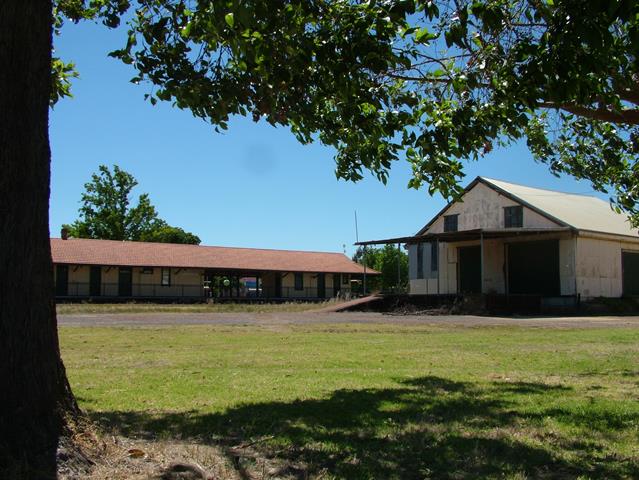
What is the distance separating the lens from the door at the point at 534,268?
33312 millimetres

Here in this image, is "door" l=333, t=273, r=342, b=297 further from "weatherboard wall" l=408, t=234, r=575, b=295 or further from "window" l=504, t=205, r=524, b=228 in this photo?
"window" l=504, t=205, r=524, b=228

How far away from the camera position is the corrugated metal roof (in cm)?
3412

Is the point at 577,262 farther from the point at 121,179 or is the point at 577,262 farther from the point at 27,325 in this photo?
the point at 121,179

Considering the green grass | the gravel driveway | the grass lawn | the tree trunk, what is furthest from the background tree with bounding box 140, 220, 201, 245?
the tree trunk

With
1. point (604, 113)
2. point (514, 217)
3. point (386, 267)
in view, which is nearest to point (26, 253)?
point (604, 113)

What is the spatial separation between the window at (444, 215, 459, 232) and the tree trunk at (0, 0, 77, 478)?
3698 cm

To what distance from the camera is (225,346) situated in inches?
492

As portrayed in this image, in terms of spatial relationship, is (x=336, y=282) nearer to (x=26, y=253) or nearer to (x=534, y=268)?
(x=534, y=268)

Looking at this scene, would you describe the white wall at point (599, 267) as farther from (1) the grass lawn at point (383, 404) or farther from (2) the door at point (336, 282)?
(2) the door at point (336, 282)

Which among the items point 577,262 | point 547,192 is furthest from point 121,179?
point 577,262

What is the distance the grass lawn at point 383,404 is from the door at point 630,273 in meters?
A: 25.3

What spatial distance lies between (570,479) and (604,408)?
2440 mm

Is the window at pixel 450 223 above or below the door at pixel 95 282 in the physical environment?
above

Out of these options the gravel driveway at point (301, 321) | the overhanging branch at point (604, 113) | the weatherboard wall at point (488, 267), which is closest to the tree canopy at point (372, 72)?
the overhanging branch at point (604, 113)
